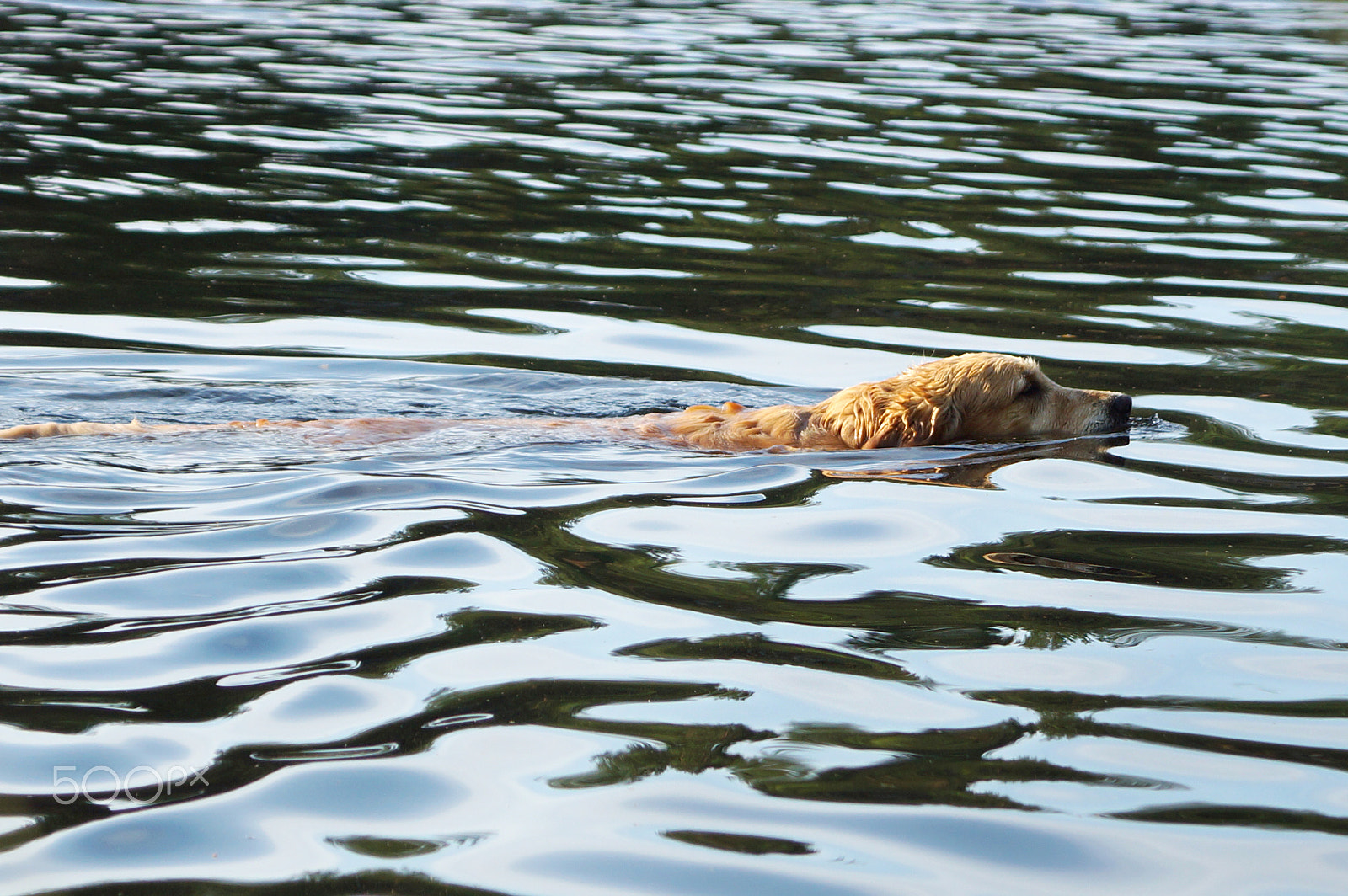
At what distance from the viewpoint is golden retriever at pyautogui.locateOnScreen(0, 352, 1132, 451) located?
25.6 ft

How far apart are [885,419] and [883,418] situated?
16 millimetres

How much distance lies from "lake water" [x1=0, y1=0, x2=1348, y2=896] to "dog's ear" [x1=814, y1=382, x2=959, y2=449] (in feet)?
0.74

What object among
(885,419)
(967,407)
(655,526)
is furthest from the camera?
(967,407)

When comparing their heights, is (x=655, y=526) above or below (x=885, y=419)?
below

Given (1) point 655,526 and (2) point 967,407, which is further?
(2) point 967,407

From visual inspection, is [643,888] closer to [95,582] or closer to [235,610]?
[235,610]

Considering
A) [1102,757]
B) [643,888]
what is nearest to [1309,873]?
[1102,757]

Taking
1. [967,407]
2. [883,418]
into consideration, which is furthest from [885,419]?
[967,407]

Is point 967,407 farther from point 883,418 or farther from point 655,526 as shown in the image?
point 655,526

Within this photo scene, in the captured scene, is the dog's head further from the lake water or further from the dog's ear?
the lake water

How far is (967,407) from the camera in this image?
27.5 ft

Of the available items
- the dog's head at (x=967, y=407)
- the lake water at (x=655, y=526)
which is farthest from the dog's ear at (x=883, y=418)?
the lake water at (x=655, y=526)

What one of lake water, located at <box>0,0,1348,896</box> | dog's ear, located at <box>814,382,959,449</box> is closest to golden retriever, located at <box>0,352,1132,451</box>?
dog's ear, located at <box>814,382,959,449</box>

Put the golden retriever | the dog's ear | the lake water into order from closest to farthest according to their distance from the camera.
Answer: the lake water
the golden retriever
the dog's ear
